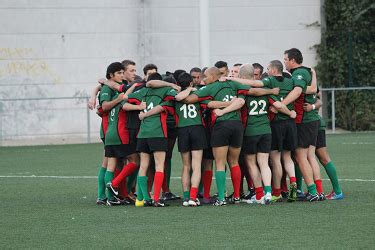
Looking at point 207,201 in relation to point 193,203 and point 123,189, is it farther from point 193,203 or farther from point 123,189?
point 123,189

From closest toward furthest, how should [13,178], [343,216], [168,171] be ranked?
1. [343,216]
2. [168,171]
3. [13,178]

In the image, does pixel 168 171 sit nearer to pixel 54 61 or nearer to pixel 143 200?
pixel 143 200

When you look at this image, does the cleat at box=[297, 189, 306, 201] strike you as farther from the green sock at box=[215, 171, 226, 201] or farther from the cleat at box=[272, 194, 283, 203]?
the green sock at box=[215, 171, 226, 201]

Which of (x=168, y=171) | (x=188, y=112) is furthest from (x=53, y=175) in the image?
(x=188, y=112)

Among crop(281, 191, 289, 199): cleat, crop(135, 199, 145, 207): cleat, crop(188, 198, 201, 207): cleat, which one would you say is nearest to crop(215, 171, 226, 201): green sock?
crop(188, 198, 201, 207): cleat

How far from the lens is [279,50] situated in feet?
103

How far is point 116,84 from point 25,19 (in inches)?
645

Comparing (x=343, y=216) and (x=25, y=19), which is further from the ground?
(x=25, y=19)

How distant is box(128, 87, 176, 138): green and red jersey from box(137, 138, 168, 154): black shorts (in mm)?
53

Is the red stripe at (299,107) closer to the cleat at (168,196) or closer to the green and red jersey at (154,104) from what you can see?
the green and red jersey at (154,104)

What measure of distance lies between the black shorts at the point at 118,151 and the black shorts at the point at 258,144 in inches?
63.4

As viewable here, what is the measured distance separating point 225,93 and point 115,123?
1.60 m

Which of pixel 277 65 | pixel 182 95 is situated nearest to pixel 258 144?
pixel 277 65

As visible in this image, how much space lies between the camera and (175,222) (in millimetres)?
12203
